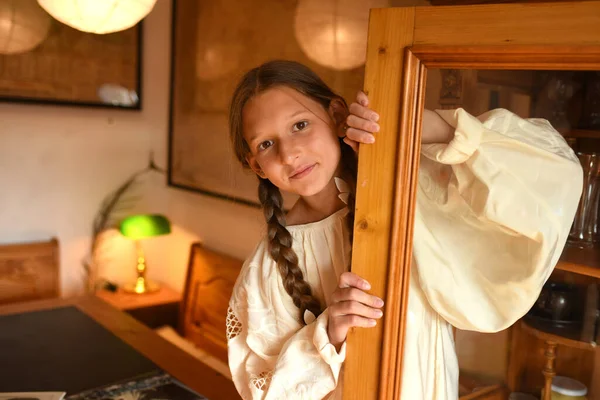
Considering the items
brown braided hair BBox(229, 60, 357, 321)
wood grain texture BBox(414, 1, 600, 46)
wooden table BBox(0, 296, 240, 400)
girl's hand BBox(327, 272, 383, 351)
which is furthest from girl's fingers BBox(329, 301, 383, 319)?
wooden table BBox(0, 296, 240, 400)

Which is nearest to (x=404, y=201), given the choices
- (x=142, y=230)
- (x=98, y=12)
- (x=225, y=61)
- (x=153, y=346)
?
(x=98, y=12)

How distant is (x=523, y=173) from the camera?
0.67m

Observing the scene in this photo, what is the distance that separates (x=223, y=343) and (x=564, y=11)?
1952mm

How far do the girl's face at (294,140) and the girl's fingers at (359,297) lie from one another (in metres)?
0.18

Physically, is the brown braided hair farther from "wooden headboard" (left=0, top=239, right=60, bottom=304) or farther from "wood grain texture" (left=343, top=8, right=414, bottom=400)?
"wooden headboard" (left=0, top=239, right=60, bottom=304)

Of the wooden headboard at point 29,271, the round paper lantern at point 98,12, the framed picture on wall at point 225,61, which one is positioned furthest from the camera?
the wooden headboard at point 29,271

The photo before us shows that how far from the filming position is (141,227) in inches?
94.7

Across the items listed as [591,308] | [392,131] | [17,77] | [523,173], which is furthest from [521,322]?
[17,77]

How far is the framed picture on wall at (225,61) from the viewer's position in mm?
1617

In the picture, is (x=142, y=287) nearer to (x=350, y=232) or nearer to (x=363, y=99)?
(x=350, y=232)

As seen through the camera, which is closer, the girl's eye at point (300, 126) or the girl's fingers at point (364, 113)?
the girl's fingers at point (364, 113)

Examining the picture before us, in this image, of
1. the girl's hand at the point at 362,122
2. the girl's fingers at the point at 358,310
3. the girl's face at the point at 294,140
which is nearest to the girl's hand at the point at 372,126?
the girl's hand at the point at 362,122

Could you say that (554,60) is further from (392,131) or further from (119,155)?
(119,155)

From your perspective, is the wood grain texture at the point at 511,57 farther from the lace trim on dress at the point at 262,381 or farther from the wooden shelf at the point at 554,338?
the lace trim on dress at the point at 262,381
